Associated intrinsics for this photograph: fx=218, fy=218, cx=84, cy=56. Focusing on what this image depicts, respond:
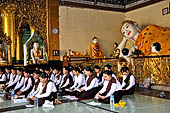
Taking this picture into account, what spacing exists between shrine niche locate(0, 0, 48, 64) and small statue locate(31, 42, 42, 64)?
209 mm

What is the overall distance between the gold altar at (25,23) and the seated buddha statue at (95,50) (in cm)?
158

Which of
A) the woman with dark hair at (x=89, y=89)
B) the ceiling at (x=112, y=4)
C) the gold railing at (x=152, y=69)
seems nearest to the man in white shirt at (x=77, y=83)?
the woman with dark hair at (x=89, y=89)

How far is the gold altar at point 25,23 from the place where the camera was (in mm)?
8945

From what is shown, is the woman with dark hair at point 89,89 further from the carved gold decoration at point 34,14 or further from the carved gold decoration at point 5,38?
the carved gold decoration at point 5,38

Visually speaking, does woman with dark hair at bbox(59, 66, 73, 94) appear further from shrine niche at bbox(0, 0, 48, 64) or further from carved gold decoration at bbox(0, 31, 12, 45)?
carved gold decoration at bbox(0, 31, 12, 45)

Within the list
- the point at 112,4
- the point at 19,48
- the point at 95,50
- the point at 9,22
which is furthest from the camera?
the point at 112,4

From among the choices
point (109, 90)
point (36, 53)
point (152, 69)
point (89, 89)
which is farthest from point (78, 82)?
point (36, 53)

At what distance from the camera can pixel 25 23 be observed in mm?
9484

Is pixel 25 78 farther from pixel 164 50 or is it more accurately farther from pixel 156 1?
pixel 156 1

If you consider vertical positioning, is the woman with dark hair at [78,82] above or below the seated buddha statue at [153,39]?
below

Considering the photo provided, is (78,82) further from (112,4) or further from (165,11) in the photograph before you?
(112,4)

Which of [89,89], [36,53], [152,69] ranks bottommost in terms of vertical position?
[89,89]

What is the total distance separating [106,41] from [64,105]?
6.87 m

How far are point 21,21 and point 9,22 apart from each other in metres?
0.53
